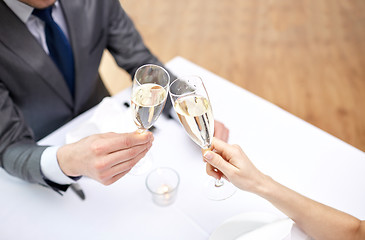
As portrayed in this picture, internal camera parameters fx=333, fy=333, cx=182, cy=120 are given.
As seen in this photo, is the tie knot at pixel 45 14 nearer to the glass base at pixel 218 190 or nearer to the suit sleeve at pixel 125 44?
the suit sleeve at pixel 125 44

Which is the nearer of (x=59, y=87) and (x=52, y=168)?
(x=52, y=168)

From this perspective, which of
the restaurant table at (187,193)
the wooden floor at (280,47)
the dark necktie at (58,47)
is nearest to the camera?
the restaurant table at (187,193)

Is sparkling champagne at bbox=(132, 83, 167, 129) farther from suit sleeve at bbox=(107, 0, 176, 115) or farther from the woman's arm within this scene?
suit sleeve at bbox=(107, 0, 176, 115)

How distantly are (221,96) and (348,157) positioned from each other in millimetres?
487

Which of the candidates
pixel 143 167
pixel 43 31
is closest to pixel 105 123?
pixel 143 167

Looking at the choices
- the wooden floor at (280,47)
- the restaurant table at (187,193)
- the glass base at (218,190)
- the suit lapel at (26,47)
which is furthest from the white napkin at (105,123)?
the wooden floor at (280,47)

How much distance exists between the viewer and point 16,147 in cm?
110

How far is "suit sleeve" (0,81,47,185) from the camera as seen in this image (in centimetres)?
102

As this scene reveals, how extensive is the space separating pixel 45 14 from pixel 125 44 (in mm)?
372

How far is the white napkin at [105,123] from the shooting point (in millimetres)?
1133

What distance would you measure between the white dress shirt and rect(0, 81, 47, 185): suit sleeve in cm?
3

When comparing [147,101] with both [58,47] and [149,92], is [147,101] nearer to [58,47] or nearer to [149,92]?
[149,92]

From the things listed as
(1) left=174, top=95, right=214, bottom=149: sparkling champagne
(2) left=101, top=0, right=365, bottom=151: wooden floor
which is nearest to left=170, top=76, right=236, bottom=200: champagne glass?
(1) left=174, top=95, right=214, bottom=149: sparkling champagne

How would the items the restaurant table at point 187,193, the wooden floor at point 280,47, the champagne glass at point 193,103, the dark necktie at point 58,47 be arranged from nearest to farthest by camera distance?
1. the champagne glass at point 193,103
2. the restaurant table at point 187,193
3. the dark necktie at point 58,47
4. the wooden floor at point 280,47
